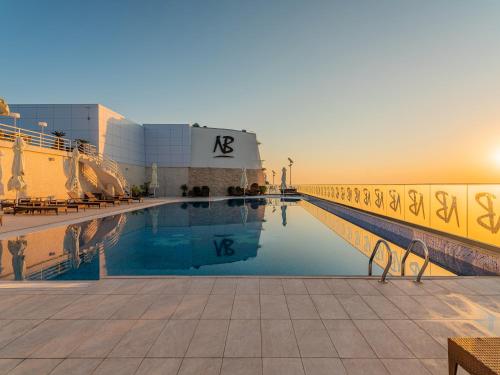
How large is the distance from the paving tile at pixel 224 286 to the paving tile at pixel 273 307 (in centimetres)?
60

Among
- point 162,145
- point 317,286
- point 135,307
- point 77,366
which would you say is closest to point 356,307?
point 317,286

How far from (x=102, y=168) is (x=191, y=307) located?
70.3ft

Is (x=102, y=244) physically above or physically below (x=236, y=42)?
below

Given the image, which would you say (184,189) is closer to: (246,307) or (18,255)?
(18,255)

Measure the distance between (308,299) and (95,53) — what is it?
22687 mm

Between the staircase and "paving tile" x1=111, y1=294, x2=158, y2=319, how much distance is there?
20.6 metres

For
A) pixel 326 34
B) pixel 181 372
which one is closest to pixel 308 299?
pixel 181 372

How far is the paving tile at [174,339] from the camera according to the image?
107 inches

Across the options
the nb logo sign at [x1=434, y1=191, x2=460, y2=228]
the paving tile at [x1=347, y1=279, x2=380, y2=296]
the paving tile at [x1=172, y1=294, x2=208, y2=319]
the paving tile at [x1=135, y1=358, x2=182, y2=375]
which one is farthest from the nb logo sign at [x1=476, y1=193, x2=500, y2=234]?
the paving tile at [x1=135, y1=358, x2=182, y2=375]

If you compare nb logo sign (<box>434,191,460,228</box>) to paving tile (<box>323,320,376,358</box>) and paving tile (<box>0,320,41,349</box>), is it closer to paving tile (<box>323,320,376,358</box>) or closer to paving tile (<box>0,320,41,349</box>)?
paving tile (<box>323,320,376,358</box>)

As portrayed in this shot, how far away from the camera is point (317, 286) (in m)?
4.53

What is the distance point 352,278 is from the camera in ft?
16.1

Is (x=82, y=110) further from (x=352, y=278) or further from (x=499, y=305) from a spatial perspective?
(x=499, y=305)

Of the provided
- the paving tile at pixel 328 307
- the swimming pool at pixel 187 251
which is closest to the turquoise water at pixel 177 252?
the swimming pool at pixel 187 251
